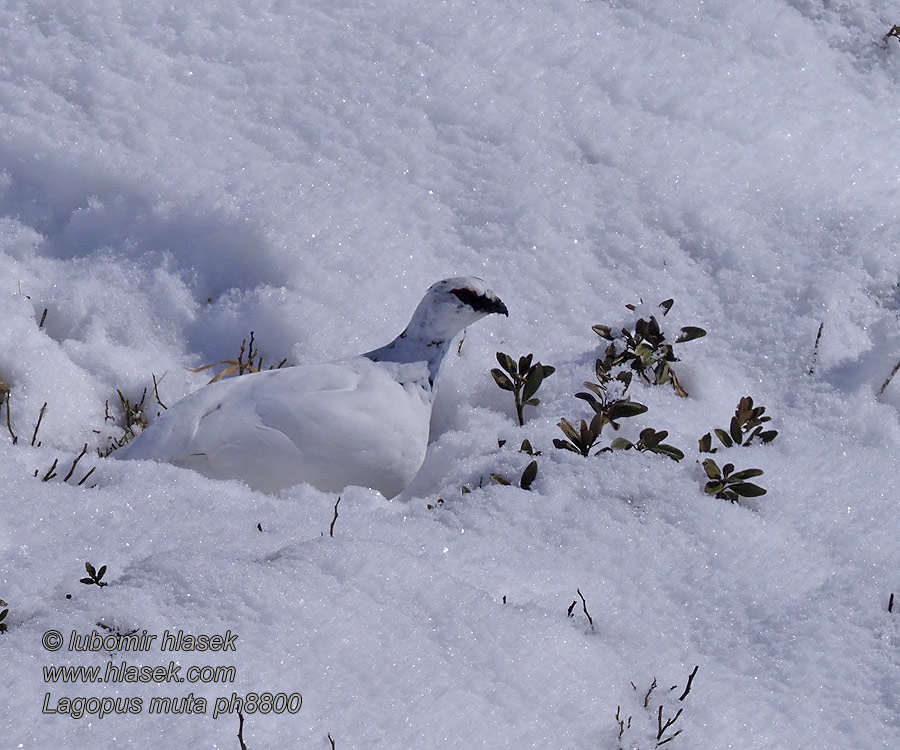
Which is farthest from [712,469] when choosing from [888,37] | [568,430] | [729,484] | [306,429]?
[888,37]

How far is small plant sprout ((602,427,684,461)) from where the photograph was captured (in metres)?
3.41

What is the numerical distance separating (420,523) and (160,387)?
1626mm

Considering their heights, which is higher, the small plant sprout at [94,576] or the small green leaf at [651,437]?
the small green leaf at [651,437]

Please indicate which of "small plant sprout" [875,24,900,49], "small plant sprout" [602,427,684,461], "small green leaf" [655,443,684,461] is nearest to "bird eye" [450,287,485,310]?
"small plant sprout" [602,427,684,461]

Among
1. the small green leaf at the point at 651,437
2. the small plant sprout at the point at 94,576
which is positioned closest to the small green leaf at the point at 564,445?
the small green leaf at the point at 651,437

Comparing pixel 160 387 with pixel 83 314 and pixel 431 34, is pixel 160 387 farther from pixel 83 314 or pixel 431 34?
pixel 431 34

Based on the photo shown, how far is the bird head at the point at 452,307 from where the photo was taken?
3842mm

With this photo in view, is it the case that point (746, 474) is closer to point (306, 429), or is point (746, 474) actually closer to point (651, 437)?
point (651, 437)

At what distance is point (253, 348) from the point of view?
4.37 metres

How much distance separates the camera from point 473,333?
4.38 metres

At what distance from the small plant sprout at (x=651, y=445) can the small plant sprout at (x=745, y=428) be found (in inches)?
9.8

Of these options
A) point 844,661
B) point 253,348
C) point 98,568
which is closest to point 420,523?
point 98,568

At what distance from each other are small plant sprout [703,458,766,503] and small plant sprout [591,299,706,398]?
29.2 inches

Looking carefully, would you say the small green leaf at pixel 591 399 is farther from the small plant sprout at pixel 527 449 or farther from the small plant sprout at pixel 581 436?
the small plant sprout at pixel 527 449
